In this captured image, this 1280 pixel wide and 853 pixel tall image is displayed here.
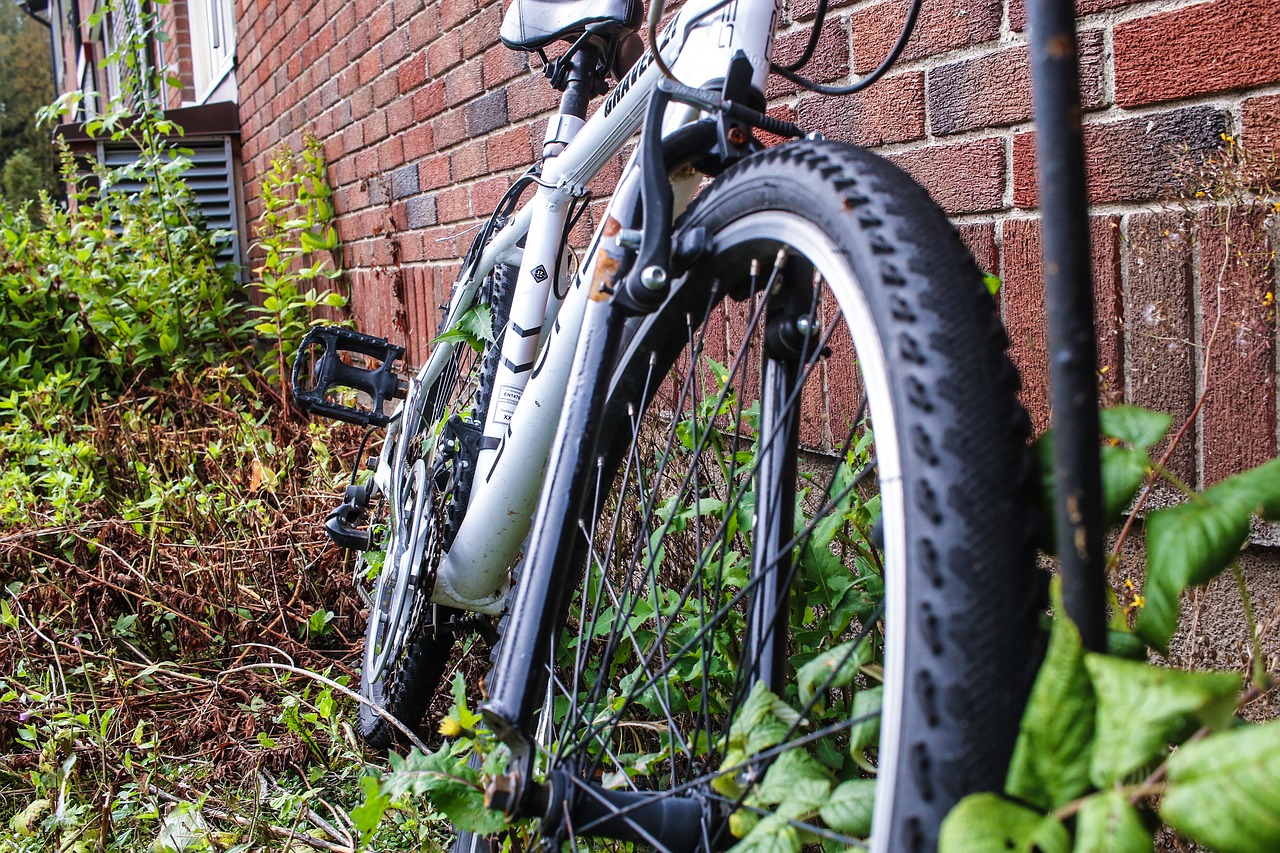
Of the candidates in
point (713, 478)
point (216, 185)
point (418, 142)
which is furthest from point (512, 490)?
point (216, 185)

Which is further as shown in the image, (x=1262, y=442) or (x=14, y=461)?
(x=14, y=461)

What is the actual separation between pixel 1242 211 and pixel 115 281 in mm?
4368

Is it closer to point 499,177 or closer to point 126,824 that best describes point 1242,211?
point 126,824

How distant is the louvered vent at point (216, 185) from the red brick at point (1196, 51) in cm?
515

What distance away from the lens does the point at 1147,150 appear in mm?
1193

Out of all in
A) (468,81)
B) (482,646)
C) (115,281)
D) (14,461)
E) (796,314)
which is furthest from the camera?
(115,281)

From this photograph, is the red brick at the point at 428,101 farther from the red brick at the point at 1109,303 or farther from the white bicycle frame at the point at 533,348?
the red brick at the point at 1109,303

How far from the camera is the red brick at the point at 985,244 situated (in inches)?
54.6

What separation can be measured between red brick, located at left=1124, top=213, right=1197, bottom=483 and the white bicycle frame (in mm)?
533

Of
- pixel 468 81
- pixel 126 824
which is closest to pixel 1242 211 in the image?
pixel 126 824

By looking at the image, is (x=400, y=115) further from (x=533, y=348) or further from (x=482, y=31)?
(x=533, y=348)

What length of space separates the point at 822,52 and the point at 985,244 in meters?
0.48

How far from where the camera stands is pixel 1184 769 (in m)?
0.50

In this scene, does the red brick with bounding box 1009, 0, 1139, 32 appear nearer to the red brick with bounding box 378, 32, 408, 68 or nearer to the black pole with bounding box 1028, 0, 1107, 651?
the black pole with bounding box 1028, 0, 1107, 651
